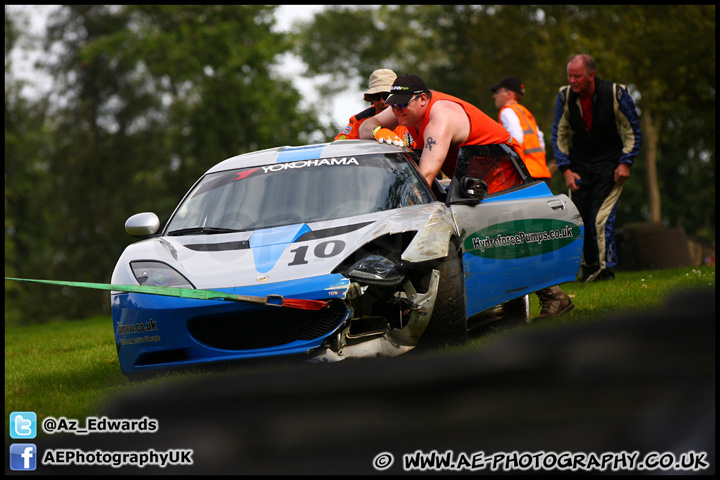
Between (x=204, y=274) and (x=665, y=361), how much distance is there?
3344mm

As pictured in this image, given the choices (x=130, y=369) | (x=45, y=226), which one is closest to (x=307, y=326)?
(x=130, y=369)

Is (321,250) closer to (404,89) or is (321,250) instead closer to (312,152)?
(312,152)

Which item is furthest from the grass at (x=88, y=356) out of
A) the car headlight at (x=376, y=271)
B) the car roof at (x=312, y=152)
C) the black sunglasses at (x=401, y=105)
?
the black sunglasses at (x=401, y=105)

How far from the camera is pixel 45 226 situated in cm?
3756

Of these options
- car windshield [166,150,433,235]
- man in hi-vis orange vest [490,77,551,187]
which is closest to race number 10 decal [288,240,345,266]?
car windshield [166,150,433,235]

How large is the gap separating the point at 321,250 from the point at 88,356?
365cm

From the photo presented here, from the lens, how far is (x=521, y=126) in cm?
882

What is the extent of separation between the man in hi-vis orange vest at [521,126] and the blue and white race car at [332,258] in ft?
7.21

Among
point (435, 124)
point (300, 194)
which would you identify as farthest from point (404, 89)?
point (300, 194)

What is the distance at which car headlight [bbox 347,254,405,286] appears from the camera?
453 centimetres

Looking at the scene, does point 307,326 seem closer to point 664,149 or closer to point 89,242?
point 89,242

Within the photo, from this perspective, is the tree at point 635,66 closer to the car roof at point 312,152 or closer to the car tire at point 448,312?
the car roof at point 312,152

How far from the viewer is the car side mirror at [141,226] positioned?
18.9ft

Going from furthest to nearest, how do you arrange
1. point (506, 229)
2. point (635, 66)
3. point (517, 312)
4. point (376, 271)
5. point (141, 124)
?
point (141, 124), point (635, 66), point (517, 312), point (506, 229), point (376, 271)
